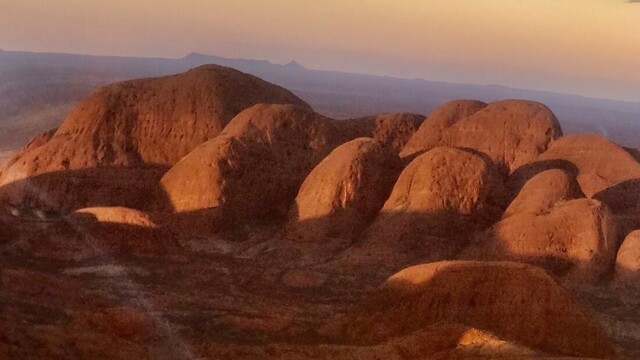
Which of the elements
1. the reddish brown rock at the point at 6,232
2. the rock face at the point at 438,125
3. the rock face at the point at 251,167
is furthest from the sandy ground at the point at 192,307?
the rock face at the point at 438,125

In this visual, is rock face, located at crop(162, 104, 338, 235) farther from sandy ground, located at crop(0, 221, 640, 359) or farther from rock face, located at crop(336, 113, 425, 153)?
rock face, located at crop(336, 113, 425, 153)

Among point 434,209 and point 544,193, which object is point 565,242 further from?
point 434,209

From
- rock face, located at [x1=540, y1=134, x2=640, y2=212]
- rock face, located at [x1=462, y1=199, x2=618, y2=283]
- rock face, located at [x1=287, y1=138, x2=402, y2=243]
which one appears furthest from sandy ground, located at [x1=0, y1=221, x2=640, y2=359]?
rock face, located at [x1=540, y1=134, x2=640, y2=212]

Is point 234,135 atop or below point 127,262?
atop

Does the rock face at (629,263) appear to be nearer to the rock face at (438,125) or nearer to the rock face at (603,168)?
the rock face at (603,168)

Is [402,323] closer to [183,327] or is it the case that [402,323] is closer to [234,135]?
[183,327]

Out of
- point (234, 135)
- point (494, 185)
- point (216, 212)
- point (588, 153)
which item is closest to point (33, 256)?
point (216, 212)
